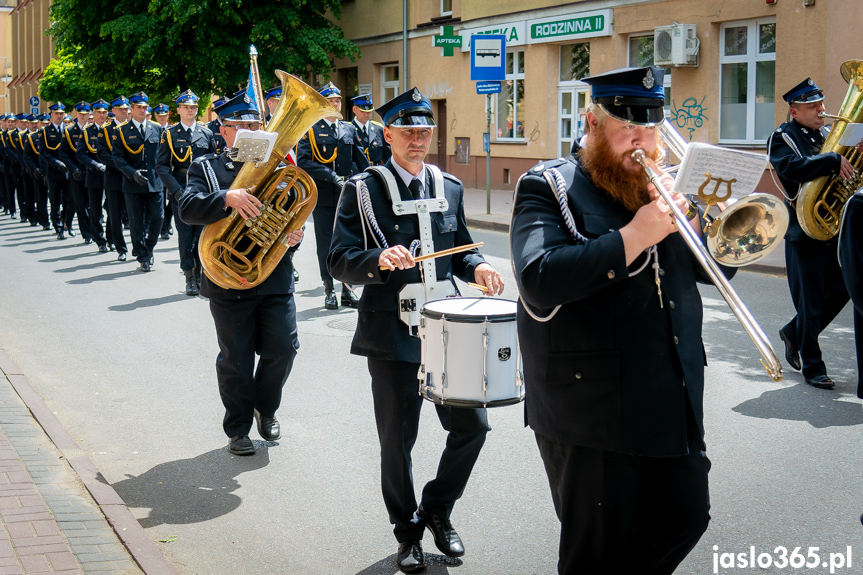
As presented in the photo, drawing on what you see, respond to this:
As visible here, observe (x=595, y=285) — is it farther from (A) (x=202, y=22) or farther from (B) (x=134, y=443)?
(A) (x=202, y=22)

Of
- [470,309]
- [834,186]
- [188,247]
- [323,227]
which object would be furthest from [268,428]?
[188,247]

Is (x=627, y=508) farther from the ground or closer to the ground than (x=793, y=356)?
farther from the ground

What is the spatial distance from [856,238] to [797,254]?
368 cm

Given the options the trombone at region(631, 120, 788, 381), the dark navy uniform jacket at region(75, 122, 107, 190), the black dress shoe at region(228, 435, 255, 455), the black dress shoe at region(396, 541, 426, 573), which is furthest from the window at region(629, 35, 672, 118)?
the trombone at region(631, 120, 788, 381)

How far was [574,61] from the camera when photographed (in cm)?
2444

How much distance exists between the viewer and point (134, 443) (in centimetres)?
633

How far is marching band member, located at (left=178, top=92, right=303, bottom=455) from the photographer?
6.05 meters

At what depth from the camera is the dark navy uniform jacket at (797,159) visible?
25.2 ft

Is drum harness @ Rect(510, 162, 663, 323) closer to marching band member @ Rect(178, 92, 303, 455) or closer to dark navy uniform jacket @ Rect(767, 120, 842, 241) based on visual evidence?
marching band member @ Rect(178, 92, 303, 455)

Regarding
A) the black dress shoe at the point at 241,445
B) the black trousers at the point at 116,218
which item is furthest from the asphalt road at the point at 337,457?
the black trousers at the point at 116,218

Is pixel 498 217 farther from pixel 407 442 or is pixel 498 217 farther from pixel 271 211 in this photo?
pixel 407 442

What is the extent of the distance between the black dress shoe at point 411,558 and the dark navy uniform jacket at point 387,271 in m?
0.77

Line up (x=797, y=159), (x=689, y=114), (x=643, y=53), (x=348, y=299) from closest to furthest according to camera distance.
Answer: (x=797, y=159)
(x=348, y=299)
(x=689, y=114)
(x=643, y=53)

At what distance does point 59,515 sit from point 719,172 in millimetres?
3511
